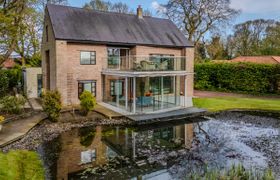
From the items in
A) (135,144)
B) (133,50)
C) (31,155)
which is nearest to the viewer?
(31,155)

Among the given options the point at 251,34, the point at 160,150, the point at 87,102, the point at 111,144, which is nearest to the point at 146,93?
the point at 87,102

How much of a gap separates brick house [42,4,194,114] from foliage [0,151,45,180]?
8.01m

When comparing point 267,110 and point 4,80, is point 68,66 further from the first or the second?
point 267,110

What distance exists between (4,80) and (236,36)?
132ft

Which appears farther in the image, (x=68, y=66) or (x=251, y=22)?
(x=251, y=22)

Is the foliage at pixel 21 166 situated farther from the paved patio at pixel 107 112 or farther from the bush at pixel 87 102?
the paved patio at pixel 107 112

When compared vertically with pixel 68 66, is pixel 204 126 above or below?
below

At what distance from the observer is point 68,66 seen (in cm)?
1820

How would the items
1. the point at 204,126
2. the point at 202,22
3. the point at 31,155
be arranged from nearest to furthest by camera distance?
the point at 31,155 < the point at 204,126 < the point at 202,22

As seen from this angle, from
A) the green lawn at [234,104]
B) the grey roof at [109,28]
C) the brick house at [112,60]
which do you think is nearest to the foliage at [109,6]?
the grey roof at [109,28]

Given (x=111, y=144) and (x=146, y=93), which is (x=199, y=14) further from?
(x=111, y=144)

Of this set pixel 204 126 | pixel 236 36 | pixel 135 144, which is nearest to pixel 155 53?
pixel 204 126

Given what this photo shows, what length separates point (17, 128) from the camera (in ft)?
40.9

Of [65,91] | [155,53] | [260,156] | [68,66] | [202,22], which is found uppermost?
[202,22]
